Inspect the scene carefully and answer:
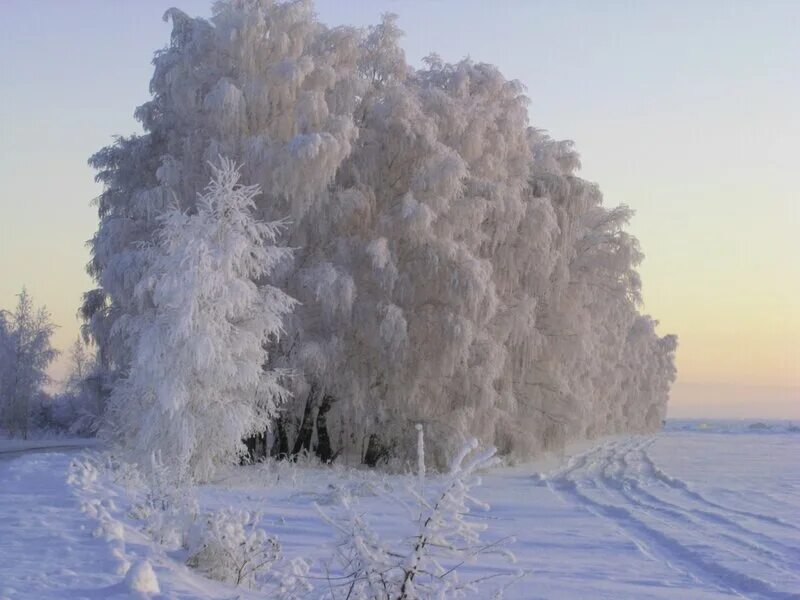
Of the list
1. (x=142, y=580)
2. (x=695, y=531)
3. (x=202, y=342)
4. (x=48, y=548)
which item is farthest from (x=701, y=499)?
(x=142, y=580)

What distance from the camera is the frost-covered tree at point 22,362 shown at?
42.6 metres

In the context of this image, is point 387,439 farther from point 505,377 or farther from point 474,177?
point 474,177

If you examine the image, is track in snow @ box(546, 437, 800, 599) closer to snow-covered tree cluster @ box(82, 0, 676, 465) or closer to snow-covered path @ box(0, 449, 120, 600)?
snow-covered tree cluster @ box(82, 0, 676, 465)

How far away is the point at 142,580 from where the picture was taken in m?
5.36

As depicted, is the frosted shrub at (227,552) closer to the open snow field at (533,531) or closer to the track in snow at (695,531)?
the open snow field at (533,531)

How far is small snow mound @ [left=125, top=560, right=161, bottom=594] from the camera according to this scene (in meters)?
5.33

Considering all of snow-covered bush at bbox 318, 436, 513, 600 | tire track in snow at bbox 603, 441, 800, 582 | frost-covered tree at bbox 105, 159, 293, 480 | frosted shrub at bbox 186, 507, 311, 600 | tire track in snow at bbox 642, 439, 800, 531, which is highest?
frost-covered tree at bbox 105, 159, 293, 480

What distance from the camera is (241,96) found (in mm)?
20000

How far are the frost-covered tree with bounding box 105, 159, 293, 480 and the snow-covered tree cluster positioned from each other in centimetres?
234

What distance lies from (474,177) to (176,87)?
24.7ft

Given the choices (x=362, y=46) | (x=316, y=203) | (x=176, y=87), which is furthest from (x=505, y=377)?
(x=176, y=87)

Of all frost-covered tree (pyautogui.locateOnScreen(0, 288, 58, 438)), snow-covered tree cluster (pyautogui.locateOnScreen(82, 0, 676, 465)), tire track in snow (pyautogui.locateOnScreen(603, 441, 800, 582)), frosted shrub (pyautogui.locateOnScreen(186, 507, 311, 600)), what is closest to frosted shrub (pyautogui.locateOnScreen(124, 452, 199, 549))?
frosted shrub (pyautogui.locateOnScreen(186, 507, 311, 600))

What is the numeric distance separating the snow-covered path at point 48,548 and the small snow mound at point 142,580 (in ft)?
0.67

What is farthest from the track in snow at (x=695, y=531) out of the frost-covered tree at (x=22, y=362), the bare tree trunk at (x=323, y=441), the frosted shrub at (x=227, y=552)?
the frost-covered tree at (x=22, y=362)
